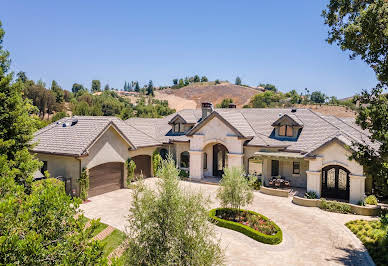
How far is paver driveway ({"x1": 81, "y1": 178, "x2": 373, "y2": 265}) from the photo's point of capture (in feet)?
49.0

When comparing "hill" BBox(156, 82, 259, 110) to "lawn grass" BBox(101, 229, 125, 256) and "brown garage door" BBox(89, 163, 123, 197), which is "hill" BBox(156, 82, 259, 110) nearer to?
"brown garage door" BBox(89, 163, 123, 197)

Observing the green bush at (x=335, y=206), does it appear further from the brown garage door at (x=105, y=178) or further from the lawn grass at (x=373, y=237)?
the brown garage door at (x=105, y=178)

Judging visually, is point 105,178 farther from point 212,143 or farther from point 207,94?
point 207,94

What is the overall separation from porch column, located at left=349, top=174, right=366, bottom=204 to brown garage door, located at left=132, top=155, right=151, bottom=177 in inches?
878

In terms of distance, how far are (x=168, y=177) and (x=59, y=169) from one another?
61.2ft

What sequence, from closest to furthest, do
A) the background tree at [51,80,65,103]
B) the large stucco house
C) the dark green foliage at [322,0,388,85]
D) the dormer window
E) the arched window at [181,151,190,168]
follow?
the dark green foliage at [322,0,388,85], the large stucco house, the dormer window, the arched window at [181,151,190,168], the background tree at [51,80,65,103]

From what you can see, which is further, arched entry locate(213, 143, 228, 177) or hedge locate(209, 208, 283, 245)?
arched entry locate(213, 143, 228, 177)

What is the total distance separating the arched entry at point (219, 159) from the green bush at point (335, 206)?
14013 mm

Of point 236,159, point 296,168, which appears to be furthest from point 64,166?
point 296,168

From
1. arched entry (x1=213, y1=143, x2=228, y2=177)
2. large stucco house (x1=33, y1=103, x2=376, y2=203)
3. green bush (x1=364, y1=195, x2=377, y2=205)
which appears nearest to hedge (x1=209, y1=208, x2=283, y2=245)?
large stucco house (x1=33, y1=103, x2=376, y2=203)

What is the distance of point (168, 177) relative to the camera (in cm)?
1063

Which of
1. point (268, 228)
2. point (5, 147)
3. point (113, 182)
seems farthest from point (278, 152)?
point (5, 147)

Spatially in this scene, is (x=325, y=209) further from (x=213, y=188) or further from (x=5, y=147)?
(x=5, y=147)

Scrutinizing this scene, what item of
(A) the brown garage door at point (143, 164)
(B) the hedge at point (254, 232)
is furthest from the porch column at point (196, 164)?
(B) the hedge at point (254, 232)
